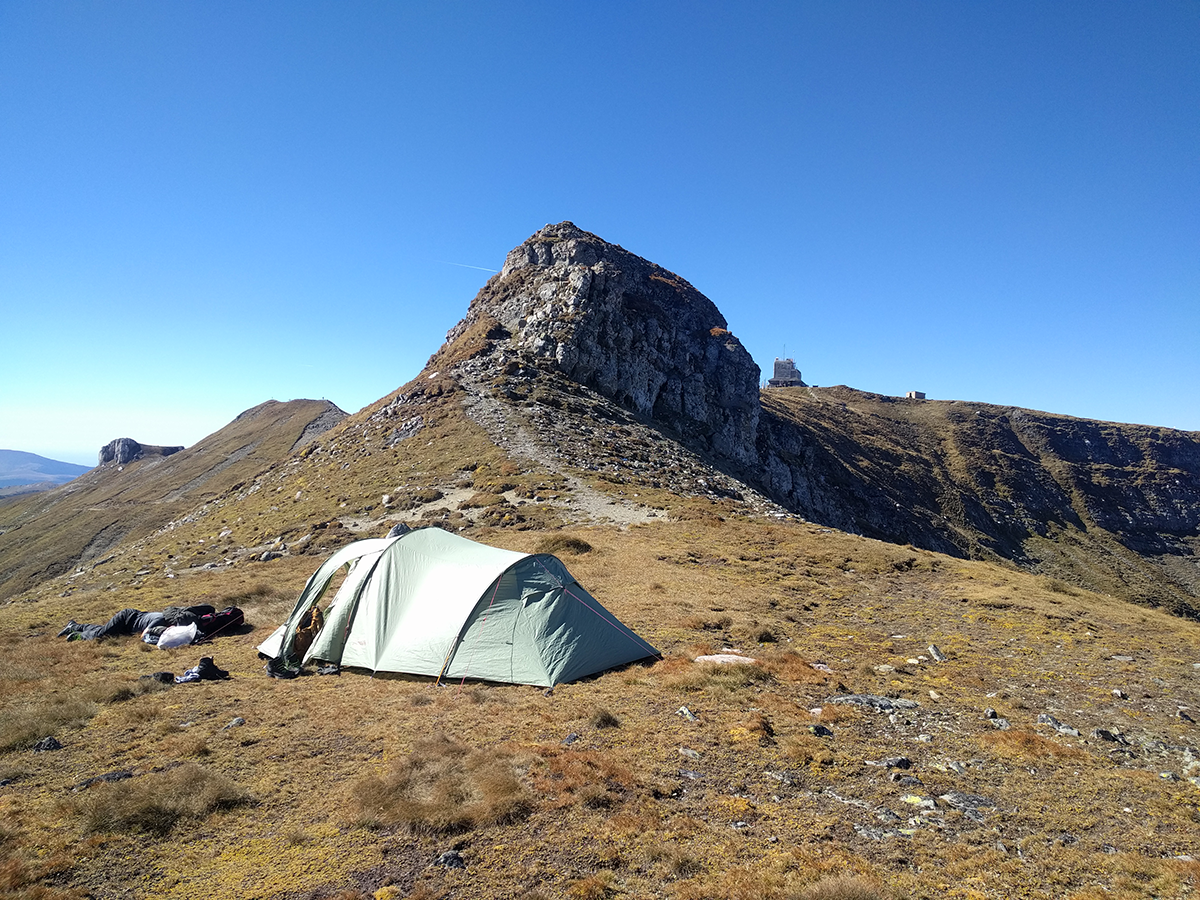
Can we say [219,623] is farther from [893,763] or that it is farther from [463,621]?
[893,763]

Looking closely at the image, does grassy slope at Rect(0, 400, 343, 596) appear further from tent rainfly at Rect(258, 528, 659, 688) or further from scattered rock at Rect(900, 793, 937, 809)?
scattered rock at Rect(900, 793, 937, 809)

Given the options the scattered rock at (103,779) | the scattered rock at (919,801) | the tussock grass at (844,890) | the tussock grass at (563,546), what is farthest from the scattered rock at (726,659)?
the tussock grass at (563,546)

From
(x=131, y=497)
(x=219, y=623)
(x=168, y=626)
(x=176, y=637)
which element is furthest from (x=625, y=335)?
(x=131, y=497)

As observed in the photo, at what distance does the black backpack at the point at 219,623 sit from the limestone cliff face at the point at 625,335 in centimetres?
4770

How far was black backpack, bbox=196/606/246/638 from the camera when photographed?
1660 centimetres

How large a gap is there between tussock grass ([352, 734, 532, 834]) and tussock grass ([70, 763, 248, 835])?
6.38ft

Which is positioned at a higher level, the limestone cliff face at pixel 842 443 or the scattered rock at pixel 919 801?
the limestone cliff face at pixel 842 443

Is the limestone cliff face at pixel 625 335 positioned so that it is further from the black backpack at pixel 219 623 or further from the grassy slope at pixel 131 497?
the black backpack at pixel 219 623

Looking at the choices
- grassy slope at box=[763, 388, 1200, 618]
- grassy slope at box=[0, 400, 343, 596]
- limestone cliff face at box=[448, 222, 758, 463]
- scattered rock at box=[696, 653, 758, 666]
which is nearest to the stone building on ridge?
grassy slope at box=[763, 388, 1200, 618]

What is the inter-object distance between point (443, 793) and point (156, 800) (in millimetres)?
3920

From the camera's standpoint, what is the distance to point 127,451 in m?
148

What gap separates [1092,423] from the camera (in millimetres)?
145625

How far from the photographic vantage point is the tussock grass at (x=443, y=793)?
6.90 metres

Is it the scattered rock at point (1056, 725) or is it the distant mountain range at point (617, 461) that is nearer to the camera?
the scattered rock at point (1056, 725)
